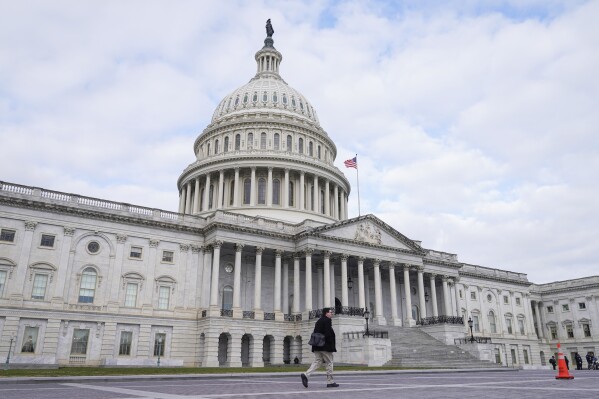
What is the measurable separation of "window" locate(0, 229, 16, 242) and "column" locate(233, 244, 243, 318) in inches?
811

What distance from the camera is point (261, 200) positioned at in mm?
68000

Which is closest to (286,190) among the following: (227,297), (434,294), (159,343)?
(227,297)

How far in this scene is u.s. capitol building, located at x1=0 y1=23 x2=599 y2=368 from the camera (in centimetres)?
4322

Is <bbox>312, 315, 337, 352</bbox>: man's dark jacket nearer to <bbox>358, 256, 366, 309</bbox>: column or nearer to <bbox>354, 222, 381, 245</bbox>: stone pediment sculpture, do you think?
<bbox>358, 256, 366, 309</bbox>: column

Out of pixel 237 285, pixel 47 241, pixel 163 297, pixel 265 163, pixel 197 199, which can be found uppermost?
pixel 265 163

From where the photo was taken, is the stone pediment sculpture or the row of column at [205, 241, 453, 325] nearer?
the row of column at [205, 241, 453, 325]

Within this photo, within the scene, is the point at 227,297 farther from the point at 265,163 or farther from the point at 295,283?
the point at 265,163

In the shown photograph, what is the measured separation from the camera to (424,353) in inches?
1822

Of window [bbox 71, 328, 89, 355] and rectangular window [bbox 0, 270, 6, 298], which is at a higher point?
rectangular window [bbox 0, 270, 6, 298]

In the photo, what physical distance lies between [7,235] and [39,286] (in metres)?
5.36

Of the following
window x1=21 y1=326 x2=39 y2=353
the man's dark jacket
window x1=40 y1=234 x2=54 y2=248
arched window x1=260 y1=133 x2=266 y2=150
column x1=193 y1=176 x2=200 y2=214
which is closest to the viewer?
the man's dark jacket

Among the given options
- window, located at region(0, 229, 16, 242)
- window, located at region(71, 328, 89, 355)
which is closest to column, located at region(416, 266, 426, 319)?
window, located at region(71, 328, 89, 355)

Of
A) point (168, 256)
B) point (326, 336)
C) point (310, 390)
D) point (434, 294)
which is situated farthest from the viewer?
point (434, 294)

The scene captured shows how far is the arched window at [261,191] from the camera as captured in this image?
67.9m
